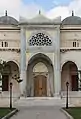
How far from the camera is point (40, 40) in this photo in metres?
52.1

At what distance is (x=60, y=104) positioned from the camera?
153 feet

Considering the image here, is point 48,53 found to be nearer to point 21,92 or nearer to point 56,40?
point 56,40

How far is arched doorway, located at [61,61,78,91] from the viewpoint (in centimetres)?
5392

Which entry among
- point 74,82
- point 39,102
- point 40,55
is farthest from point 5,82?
point 74,82

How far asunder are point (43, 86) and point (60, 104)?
26.8ft

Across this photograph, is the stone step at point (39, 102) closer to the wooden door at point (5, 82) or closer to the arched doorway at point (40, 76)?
the arched doorway at point (40, 76)

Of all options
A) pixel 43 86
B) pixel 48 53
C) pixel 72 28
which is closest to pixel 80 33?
pixel 72 28

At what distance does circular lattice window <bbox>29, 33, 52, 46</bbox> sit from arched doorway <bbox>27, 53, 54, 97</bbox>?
6.31 feet

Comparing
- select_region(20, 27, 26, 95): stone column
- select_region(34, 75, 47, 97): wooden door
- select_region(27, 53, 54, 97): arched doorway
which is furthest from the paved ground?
select_region(34, 75, 47, 97): wooden door

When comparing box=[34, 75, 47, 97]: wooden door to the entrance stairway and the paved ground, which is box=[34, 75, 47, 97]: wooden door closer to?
the entrance stairway

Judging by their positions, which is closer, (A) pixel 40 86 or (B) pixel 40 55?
(B) pixel 40 55

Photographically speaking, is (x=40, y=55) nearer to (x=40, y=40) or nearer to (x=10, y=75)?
(x=40, y=40)

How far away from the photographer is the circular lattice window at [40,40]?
170 ft

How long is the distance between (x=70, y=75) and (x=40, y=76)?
3822 mm
